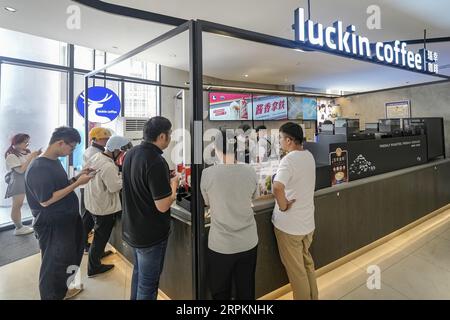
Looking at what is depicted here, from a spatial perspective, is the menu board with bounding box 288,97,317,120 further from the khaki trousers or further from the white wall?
the khaki trousers

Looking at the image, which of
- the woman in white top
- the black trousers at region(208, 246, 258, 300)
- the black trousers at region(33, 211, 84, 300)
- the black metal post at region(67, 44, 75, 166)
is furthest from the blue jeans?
the black metal post at region(67, 44, 75, 166)

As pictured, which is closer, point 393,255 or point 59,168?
point 59,168

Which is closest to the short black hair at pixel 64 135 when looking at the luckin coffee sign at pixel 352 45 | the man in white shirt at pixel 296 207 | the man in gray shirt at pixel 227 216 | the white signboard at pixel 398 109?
the man in gray shirt at pixel 227 216

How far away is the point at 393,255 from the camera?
3.30 metres

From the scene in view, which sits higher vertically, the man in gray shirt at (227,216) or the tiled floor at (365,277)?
the man in gray shirt at (227,216)

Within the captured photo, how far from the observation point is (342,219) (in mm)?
2980

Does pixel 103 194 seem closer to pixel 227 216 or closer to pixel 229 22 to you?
pixel 227 216

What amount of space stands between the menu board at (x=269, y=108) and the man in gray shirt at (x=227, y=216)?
6.03 m

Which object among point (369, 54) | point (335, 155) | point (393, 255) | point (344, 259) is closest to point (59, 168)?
point (335, 155)

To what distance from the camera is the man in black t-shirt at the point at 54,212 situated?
1.98m

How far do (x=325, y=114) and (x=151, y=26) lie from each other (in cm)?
783

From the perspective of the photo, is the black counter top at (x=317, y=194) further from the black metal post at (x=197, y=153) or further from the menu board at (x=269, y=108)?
the menu board at (x=269, y=108)
